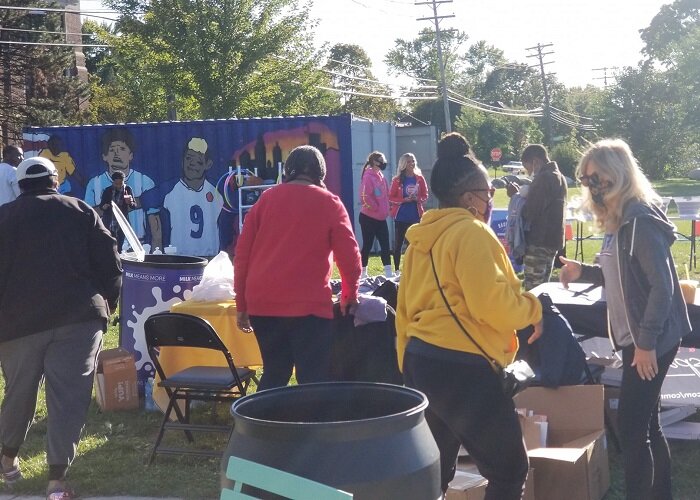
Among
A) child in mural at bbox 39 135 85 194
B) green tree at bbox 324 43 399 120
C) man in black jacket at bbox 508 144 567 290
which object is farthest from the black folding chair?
green tree at bbox 324 43 399 120

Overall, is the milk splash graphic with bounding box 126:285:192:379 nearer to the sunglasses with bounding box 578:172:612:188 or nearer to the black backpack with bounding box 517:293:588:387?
the black backpack with bounding box 517:293:588:387

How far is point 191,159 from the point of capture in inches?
625

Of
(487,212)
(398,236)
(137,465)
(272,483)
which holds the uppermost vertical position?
(487,212)

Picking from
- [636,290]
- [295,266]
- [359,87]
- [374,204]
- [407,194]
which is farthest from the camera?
[359,87]

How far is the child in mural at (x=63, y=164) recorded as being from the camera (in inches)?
644

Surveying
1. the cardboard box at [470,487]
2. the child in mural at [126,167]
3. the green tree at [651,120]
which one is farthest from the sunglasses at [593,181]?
the green tree at [651,120]

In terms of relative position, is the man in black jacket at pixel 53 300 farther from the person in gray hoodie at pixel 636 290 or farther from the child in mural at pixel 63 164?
the child in mural at pixel 63 164

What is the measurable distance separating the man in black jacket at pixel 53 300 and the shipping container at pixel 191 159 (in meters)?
10.2

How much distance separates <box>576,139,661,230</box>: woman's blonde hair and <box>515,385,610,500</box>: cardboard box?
1318mm

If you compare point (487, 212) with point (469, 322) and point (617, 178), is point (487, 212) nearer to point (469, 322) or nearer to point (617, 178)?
point (469, 322)

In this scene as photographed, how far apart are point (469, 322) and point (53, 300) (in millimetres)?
2518

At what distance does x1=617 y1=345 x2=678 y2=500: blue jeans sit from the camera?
3867 mm

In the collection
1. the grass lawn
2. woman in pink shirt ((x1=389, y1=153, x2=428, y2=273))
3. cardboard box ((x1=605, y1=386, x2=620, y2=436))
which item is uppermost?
woman in pink shirt ((x1=389, y1=153, x2=428, y2=273))

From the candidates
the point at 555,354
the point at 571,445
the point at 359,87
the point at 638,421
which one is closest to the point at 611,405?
the point at 555,354
